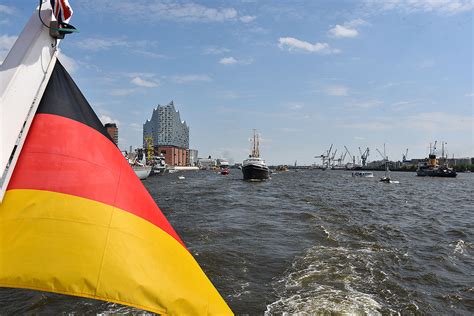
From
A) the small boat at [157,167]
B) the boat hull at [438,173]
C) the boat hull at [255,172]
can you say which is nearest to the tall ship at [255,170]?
the boat hull at [255,172]

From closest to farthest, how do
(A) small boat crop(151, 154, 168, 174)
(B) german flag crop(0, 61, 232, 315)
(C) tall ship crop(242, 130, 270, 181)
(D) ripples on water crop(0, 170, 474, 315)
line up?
1. (B) german flag crop(0, 61, 232, 315)
2. (D) ripples on water crop(0, 170, 474, 315)
3. (C) tall ship crop(242, 130, 270, 181)
4. (A) small boat crop(151, 154, 168, 174)

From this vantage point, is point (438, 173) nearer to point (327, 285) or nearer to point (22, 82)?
point (327, 285)

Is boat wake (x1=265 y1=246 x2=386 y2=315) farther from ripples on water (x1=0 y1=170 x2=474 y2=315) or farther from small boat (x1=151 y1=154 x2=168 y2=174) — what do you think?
small boat (x1=151 y1=154 x2=168 y2=174)

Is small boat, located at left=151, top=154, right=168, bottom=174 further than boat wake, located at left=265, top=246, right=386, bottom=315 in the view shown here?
Yes

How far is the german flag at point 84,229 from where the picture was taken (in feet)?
9.08

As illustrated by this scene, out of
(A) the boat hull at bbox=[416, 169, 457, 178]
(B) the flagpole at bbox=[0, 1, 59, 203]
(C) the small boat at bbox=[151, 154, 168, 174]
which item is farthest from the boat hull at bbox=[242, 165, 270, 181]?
(A) the boat hull at bbox=[416, 169, 457, 178]

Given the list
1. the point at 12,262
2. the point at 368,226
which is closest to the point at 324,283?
the point at 12,262

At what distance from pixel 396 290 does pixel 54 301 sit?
347 inches

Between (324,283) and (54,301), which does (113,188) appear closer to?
(54,301)

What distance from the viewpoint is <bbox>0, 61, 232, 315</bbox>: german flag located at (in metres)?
2.77

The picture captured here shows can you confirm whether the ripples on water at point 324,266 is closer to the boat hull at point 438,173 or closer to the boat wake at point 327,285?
the boat wake at point 327,285

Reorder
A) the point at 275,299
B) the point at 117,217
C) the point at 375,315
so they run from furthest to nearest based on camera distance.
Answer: the point at 275,299 < the point at 375,315 < the point at 117,217

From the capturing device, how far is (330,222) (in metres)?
19.8

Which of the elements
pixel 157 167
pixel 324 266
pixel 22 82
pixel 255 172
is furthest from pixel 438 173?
pixel 22 82
